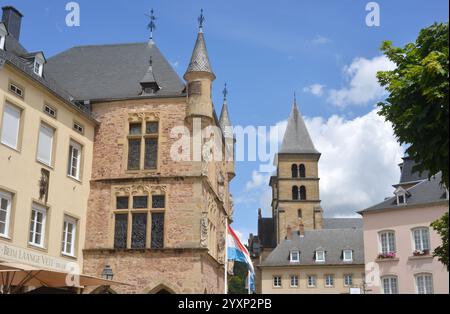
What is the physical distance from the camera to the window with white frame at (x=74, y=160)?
79.3 feet

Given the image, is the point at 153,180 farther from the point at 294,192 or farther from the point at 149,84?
the point at 294,192

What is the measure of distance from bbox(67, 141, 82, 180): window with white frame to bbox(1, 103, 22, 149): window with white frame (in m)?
3.96

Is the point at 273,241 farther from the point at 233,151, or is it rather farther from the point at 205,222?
the point at 205,222

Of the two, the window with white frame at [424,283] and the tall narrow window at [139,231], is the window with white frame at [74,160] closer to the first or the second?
the tall narrow window at [139,231]

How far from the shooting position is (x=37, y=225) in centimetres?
2123

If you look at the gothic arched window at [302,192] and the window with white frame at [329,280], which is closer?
the window with white frame at [329,280]

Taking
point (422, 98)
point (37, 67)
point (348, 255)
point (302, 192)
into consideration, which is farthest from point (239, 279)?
point (422, 98)

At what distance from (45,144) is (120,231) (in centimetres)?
520

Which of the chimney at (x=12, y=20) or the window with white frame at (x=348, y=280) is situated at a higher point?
the chimney at (x=12, y=20)

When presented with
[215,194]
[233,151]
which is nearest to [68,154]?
[215,194]

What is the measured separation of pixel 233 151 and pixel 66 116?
580 inches

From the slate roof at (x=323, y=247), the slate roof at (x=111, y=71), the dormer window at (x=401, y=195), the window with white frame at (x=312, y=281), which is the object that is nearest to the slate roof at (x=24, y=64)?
the slate roof at (x=111, y=71)

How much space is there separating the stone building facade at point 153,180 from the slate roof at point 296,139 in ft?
186
